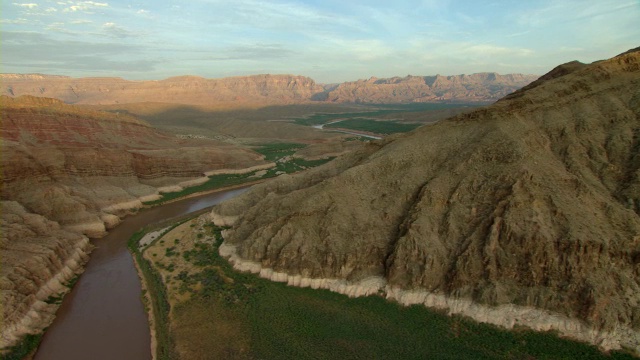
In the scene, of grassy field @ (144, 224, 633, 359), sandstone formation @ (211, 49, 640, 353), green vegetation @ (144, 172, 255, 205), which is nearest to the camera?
grassy field @ (144, 224, 633, 359)

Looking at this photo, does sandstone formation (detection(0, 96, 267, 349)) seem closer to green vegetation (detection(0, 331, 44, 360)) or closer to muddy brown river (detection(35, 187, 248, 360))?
green vegetation (detection(0, 331, 44, 360))

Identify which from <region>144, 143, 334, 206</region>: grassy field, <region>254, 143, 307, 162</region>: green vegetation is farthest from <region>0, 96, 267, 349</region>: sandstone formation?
<region>254, 143, 307, 162</region>: green vegetation

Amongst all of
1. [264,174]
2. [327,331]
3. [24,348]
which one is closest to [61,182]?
[24,348]

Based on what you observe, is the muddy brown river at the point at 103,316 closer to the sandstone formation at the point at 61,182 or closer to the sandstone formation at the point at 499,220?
the sandstone formation at the point at 61,182

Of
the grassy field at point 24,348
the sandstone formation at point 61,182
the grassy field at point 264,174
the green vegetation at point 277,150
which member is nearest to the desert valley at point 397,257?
the grassy field at point 24,348

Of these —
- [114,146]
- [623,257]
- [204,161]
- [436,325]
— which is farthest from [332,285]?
[114,146]

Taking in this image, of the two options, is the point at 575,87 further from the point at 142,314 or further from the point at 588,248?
the point at 142,314
